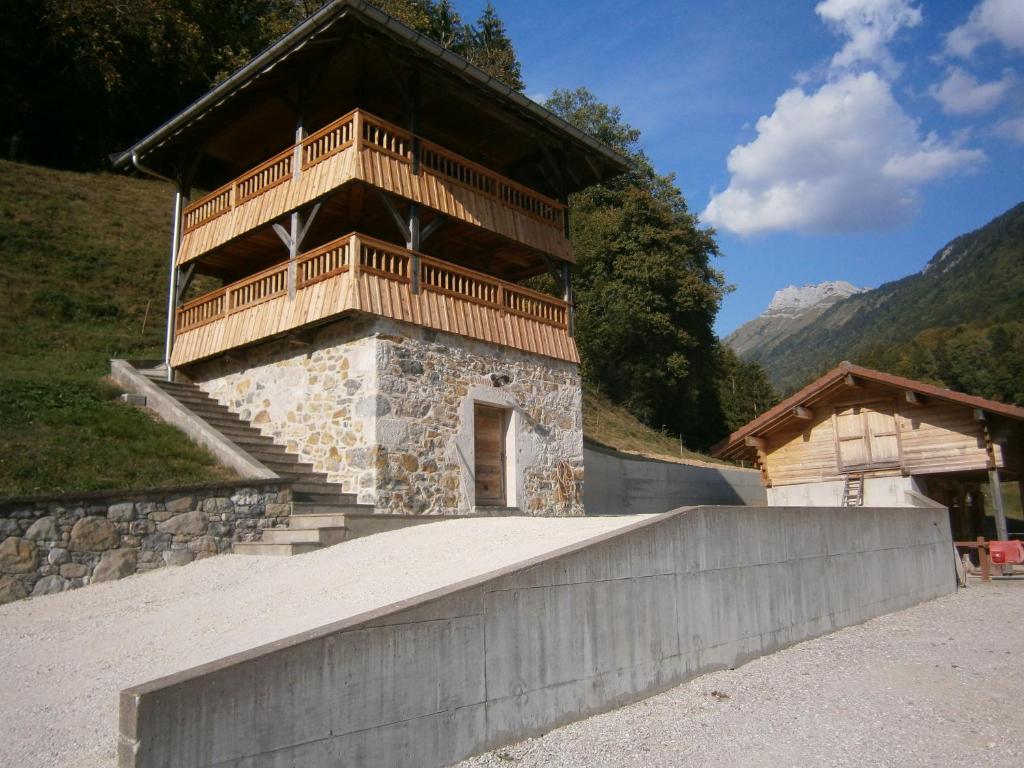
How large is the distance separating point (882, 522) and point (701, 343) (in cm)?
2173

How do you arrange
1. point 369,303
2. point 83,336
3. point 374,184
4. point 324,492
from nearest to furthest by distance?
point 324,492 < point 369,303 < point 374,184 < point 83,336

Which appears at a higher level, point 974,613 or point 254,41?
point 254,41

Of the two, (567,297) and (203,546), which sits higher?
(567,297)

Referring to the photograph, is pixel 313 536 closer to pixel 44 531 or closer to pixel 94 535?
pixel 94 535

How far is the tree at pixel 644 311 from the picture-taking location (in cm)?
2978

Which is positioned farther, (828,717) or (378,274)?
(378,274)

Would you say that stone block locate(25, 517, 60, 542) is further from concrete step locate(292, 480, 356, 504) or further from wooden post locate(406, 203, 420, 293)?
wooden post locate(406, 203, 420, 293)

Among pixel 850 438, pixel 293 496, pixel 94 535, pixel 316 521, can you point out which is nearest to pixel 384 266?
pixel 293 496

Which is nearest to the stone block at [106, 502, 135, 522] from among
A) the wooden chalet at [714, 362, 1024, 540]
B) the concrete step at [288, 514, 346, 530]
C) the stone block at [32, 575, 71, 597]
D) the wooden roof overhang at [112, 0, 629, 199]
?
the stone block at [32, 575, 71, 597]

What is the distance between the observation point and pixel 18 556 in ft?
26.6

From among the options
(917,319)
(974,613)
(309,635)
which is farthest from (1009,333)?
(309,635)

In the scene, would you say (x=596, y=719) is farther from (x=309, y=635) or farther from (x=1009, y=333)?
(x=1009, y=333)

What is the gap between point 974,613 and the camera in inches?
420

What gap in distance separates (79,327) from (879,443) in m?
16.3
